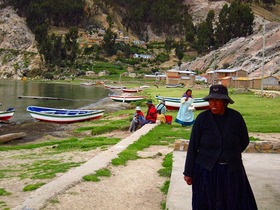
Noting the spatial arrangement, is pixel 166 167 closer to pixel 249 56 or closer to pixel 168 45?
pixel 249 56

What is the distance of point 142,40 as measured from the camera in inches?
6841

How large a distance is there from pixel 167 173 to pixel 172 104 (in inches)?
911

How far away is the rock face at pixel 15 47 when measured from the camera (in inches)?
5664

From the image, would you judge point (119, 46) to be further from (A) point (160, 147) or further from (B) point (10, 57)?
(A) point (160, 147)

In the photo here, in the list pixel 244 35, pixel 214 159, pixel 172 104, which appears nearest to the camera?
pixel 214 159

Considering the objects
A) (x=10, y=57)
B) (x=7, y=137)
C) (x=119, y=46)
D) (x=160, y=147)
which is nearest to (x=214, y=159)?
(x=160, y=147)

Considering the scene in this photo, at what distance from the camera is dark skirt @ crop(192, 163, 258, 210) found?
5773mm

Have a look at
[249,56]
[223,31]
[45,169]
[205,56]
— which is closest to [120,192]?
[45,169]

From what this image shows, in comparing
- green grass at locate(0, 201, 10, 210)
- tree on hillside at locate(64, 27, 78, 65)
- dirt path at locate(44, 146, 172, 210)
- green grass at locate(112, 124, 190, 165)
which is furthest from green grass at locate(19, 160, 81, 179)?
tree on hillside at locate(64, 27, 78, 65)

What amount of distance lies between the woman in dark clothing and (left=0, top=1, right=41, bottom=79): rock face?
462ft

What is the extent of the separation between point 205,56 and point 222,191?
4849 inches

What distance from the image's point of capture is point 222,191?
579cm

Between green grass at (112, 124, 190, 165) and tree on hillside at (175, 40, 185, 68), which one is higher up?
tree on hillside at (175, 40, 185, 68)

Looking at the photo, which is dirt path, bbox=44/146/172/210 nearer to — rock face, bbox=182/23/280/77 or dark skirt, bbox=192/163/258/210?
dark skirt, bbox=192/163/258/210
